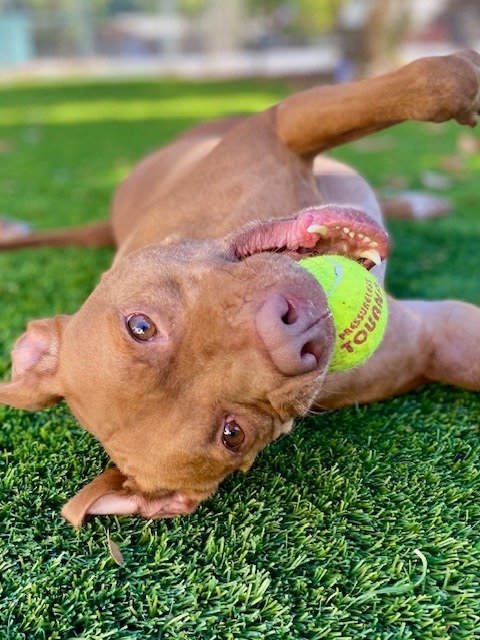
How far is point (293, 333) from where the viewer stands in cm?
200

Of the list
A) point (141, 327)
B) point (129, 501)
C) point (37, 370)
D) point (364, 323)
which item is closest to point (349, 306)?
point (364, 323)

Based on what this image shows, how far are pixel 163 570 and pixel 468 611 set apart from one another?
888mm

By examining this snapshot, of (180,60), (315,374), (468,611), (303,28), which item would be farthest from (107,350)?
(303,28)

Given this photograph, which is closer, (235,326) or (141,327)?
(235,326)

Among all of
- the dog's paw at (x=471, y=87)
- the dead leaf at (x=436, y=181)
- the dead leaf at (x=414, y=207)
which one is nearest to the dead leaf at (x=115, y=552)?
the dog's paw at (x=471, y=87)

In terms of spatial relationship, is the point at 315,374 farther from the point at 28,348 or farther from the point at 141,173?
the point at 141,173

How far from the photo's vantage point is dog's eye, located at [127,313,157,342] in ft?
7.38

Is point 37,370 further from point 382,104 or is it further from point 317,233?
point 382,104

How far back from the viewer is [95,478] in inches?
97.3

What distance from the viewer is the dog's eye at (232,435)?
2246 millimetres

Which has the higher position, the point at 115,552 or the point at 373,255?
the point at 373,255

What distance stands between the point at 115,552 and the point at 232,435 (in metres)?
0.51

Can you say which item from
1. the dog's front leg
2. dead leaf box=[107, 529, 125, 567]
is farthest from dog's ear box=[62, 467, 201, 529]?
the dog's front leg

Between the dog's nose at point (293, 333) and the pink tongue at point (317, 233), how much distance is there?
44cm
